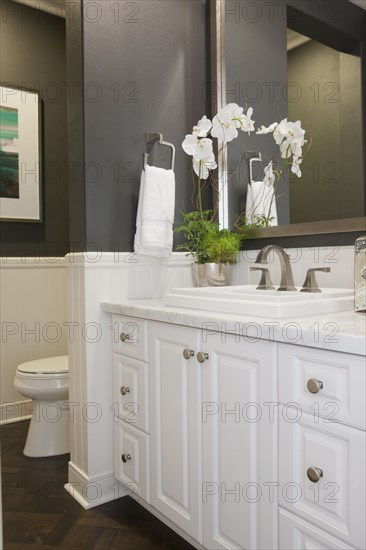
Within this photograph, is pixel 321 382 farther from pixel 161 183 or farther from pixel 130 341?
pixel 161 183

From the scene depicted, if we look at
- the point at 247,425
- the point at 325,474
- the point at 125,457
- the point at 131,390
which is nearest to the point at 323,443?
the point at 325,474

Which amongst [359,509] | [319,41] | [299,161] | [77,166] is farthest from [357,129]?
[359,509]

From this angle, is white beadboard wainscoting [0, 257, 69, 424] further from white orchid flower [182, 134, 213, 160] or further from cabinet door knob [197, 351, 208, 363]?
cabinet door knob [197, 351, 208, 363]

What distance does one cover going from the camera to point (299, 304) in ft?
4.20

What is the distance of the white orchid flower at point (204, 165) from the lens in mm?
1938

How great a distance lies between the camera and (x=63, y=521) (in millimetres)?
1727

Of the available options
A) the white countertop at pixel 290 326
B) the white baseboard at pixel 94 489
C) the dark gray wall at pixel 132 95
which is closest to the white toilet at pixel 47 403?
the white baseboard at pixel 94 489

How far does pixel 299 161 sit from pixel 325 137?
14 centimetres

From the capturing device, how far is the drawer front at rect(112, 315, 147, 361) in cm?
162

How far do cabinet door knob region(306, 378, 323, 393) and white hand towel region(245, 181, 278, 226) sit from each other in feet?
3.26

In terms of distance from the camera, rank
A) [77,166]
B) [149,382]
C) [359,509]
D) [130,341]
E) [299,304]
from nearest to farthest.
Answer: [359,509] < [299,304] < [149,382] < [130,341] < [77,166]

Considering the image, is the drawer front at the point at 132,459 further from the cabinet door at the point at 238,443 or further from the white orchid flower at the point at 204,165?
the white orchid flower at the point at 204,165

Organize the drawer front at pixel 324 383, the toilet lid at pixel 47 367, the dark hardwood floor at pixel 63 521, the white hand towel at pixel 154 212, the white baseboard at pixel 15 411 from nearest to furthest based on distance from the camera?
the drawer front at pixel 324 383, the dark hardwood floor at pixel 63 521, the white hand towel at pixel 154 212, the toilet lid at pixel 47 367, the white baseboard at pixel 15 411

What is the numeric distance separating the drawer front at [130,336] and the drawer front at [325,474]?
631 millimetres
